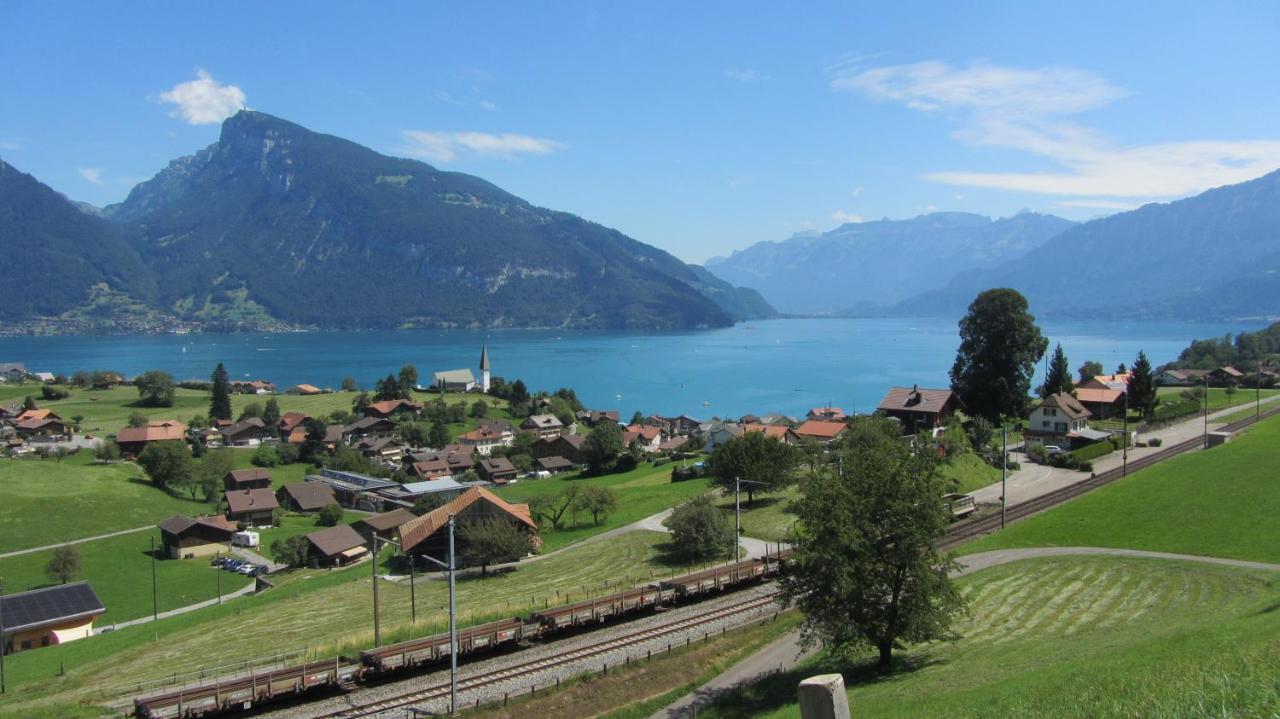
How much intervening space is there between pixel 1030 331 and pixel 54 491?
66844 millimetres

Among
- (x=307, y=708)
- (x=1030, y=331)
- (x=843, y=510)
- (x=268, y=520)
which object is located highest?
(x=1030, y=331)

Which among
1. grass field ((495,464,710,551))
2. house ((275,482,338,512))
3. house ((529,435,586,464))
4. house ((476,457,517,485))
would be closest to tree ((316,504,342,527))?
house ((275,482,338,512))

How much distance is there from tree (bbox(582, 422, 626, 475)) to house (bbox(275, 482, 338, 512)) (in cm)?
2116

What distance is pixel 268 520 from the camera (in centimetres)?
5509

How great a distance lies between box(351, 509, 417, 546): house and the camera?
155 feet

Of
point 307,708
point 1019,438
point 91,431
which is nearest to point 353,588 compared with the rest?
point 307,708

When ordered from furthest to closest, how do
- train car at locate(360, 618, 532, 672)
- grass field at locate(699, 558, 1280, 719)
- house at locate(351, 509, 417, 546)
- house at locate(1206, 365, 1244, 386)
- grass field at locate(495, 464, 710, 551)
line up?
house at locate(1206, 365, 1244, 386), house at locate(351, 509, 417, 546), grass field at locate(495, 464, 710, 551), train car at locate(360, 618, 532, 672), grass field at locate(699, 558, 1280, 719)

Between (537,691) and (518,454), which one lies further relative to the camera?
(518,454)

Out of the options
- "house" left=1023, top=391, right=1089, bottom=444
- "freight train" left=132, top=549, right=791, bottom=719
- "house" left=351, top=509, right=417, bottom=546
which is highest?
"house" left=1023, top=391, right=1089, bottom=444

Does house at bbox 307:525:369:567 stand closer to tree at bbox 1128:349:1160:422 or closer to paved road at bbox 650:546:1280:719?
paved road at bbox 650:546:1280:719

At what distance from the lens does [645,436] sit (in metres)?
84.0

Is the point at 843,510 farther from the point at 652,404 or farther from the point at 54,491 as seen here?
the point at 652,404

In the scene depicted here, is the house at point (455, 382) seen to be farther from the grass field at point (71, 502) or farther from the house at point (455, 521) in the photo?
the house at point (455, 521)

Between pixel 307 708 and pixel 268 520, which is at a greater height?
pixel 307 708
